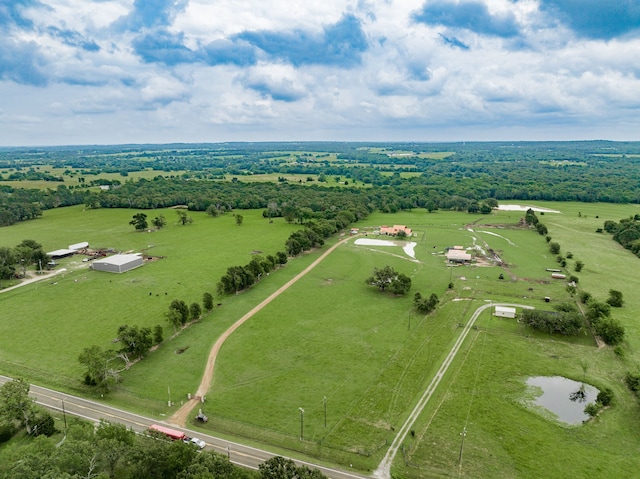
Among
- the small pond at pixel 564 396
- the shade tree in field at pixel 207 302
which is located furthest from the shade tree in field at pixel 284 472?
the shade tree in field at pixel 207 302

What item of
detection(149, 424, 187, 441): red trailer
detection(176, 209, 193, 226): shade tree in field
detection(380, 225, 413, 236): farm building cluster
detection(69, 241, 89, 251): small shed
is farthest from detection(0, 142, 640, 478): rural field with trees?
detection(176, 209, 193, 226): shade tree in field

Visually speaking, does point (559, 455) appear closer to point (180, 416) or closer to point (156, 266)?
point (180, 416)

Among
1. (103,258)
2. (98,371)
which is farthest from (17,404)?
(103,258)

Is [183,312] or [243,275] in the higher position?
[243,275]

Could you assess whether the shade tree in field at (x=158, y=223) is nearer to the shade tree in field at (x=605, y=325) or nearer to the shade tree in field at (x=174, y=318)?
the shade tree in field at (x=174, y=318)

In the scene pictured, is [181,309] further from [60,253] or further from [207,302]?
[60,253]
